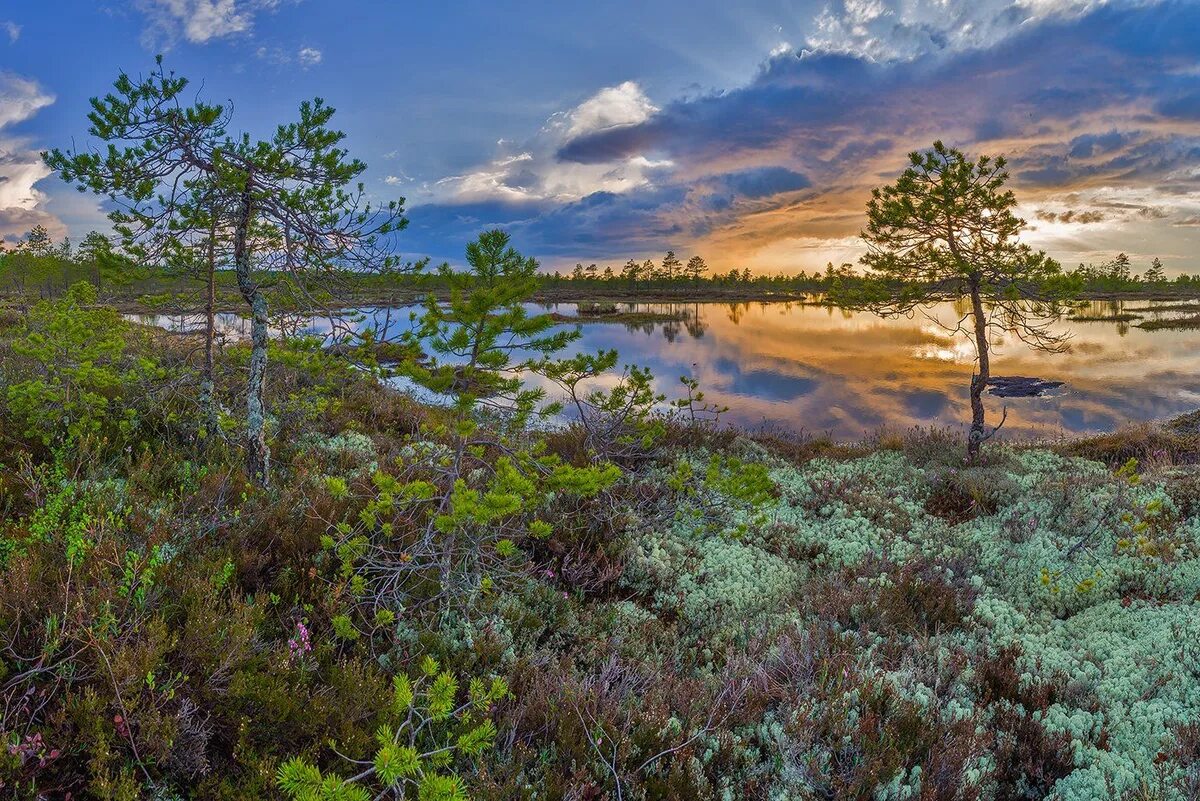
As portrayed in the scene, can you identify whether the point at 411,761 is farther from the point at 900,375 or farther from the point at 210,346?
the point at 900,375

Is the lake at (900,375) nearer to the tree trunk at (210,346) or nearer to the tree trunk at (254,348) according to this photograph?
the tree trunk at (210,346)

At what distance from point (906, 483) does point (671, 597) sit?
6.47 m

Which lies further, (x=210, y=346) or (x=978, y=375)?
(x=978, y=375)

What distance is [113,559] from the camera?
374cm

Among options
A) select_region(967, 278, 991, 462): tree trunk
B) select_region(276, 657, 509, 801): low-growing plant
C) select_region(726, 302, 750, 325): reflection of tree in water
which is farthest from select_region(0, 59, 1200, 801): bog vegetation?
select_region(726, 302, 750, 325): reflection of tree in water

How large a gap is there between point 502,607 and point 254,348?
446 cm

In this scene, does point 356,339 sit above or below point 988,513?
above

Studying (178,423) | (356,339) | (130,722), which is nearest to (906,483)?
(356,339)

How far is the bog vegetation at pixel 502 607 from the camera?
2932 millimetres

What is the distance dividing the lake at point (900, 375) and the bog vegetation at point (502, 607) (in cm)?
261

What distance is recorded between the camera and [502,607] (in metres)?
4.85

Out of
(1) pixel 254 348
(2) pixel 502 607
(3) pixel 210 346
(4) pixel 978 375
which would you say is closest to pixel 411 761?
(2) pixel 502 607

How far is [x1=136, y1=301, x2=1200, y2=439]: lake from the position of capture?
62.1ft

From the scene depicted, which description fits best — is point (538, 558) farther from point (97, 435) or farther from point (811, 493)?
point (97, 435)
